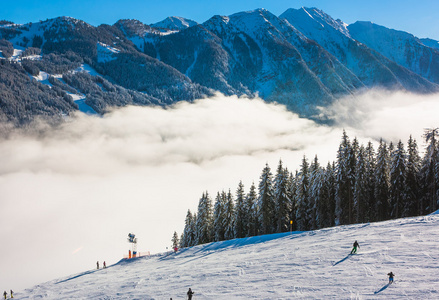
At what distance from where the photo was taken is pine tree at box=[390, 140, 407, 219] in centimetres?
4769

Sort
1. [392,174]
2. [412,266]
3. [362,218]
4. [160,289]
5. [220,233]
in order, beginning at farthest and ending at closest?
[220,233] < [362,218] < [392,174] < [160,289] < [412,266]

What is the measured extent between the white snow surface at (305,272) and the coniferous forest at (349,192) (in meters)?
16.6

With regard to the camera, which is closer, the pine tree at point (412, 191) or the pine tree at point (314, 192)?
the pine tree at point (412, 191)

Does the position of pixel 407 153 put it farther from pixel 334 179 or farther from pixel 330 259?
pixel 330 259

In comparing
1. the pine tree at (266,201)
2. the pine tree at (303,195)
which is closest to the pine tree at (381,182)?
the pine tree at (303,195)

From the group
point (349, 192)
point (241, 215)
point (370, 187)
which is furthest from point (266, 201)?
point (370, 187)

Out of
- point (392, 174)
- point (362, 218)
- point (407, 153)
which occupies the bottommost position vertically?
point (362, 218)

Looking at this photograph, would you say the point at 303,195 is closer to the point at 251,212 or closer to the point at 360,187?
the point at 360,187

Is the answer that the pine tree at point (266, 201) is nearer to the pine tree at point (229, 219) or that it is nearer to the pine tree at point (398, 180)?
the pine tree at point (229, 219)

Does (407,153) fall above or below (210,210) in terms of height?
above

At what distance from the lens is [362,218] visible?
5156 cm

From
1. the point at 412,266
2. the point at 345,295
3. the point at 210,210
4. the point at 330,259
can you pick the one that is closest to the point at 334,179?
the point at 210,210

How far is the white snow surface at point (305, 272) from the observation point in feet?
61.6

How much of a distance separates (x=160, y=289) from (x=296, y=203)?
36.4 meters
